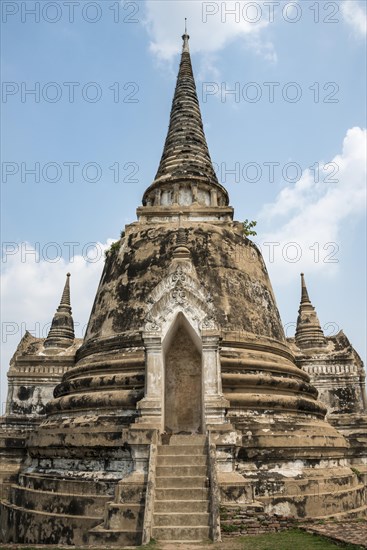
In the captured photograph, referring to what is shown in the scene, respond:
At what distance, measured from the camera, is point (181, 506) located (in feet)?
24.7

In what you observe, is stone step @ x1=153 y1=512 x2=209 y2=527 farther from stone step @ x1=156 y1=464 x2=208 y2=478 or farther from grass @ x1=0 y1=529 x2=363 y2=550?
stone step @ x1=156 y1=464 x2=208 y2=478

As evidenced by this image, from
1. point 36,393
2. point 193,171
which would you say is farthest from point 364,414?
point 36,393

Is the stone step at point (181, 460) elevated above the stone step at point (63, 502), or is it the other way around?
the stone step at point (181, 460)

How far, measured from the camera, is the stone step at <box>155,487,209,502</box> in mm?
7750

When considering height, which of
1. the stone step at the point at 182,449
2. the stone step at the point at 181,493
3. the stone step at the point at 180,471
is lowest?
the stone step at the point at 181,493

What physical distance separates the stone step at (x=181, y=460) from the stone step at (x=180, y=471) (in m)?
0.13

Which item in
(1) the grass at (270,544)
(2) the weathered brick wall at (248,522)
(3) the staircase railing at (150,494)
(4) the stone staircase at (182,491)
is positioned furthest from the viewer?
(2) the weathered brick wall at (248,522)

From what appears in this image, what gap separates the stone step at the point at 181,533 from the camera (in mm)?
6977

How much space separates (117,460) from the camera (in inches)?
381

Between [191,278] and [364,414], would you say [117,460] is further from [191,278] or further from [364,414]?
[364,414]

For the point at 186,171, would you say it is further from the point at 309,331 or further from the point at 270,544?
the point at 270,544

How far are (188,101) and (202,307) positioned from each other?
12.5 meters

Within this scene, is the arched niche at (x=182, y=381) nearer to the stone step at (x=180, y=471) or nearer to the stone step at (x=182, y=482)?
the stone step at (x=180, y=471)

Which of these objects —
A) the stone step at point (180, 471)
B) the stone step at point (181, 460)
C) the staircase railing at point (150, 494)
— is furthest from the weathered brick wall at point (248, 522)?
the staircase railing at point (150, 494)
